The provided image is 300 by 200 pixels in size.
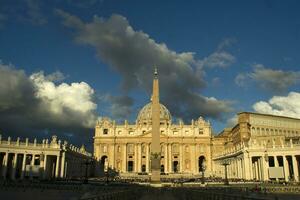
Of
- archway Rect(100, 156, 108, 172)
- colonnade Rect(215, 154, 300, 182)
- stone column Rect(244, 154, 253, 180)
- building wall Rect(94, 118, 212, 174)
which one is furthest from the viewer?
archway Rect(100, 156, 108, 172)

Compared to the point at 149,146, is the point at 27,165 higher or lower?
lower

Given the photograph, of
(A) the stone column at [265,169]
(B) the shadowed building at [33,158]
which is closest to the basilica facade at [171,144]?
(B) the shadowed building at [33,158]

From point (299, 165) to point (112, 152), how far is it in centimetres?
6025

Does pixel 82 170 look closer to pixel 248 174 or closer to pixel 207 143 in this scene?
pixel 207 143

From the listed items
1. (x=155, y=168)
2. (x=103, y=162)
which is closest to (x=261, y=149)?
(x=155, y=168)

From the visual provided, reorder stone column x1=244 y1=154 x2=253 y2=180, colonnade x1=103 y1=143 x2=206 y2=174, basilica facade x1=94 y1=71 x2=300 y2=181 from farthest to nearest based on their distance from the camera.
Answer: colonnade x1=103 y1=143 x2=206 y2=174 < basilica facade x1=94 y1=71 x2=300 y2=181 < stone column x1=244 y1=154 x2=253 y2=180

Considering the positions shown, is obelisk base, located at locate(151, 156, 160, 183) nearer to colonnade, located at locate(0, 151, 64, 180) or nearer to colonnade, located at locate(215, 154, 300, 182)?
colonnade, located at locate(215, 154, 300, 182)

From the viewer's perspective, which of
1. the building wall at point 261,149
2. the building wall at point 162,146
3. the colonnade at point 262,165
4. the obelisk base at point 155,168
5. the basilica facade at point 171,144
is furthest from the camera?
the building wall at point 162,146

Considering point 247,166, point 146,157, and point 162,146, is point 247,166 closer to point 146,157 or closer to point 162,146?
point 162,146

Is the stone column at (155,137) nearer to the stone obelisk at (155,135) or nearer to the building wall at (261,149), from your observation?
the stone obelisk at (155,135)

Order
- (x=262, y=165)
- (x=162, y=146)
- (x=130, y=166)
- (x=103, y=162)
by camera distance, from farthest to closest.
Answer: (x=103, y=162)
(x=130, y=166)
(x=162, y=146)
(x=262, y=165)

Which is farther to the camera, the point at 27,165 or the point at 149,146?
the point at 149,146

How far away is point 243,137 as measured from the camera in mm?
90375

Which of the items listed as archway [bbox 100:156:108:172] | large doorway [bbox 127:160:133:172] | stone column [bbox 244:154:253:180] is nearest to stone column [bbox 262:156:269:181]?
stone column [bbox 244:154:253:180]
